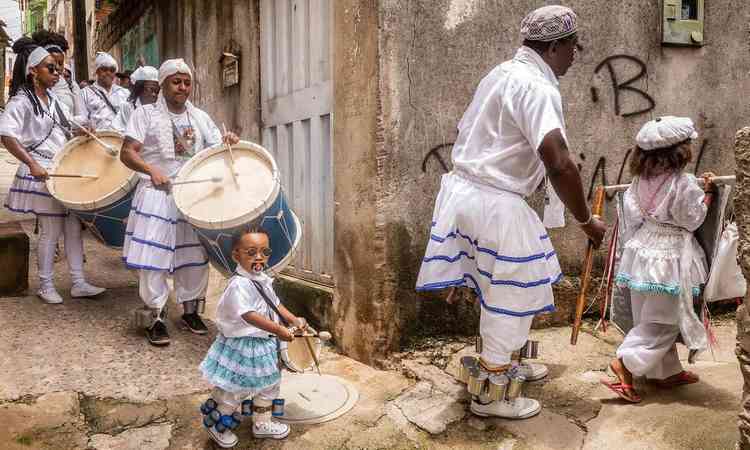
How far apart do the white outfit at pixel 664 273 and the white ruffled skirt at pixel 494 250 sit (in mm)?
584

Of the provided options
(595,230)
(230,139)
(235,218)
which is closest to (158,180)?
(230,139)

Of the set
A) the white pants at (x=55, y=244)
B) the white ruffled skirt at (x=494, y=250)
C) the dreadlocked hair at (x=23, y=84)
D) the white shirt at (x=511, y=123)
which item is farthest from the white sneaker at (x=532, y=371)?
the dreadlocked hair at (x=23, y=84)

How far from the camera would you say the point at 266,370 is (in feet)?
9.08

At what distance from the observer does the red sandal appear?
2990 mm

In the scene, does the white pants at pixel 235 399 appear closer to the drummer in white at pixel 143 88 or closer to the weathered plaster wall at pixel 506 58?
the weathered plaster wall at pixel 506 58

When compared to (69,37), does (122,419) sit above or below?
below

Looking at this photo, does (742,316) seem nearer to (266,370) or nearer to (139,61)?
(266,370)

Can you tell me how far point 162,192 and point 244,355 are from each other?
5.20 ft

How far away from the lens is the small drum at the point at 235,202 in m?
3.18

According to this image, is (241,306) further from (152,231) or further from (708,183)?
(708,183)

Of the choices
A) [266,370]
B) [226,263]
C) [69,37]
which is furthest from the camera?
[69,37]

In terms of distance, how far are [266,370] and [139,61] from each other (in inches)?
314

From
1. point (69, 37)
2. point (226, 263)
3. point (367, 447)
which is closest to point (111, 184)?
point (226, 263)

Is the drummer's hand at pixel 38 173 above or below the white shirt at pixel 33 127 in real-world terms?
below
